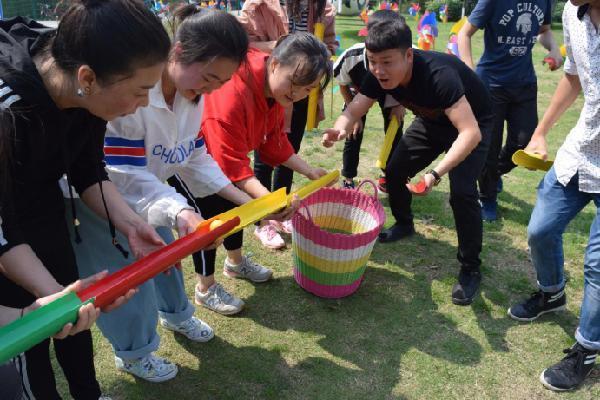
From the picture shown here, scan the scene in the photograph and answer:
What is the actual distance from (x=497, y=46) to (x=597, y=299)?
2317 millimetres

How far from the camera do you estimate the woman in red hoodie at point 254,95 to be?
7.47 feet

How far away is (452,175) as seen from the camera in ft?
9.65

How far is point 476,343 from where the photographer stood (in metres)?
2.72

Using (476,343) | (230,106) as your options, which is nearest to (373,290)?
(476,343)

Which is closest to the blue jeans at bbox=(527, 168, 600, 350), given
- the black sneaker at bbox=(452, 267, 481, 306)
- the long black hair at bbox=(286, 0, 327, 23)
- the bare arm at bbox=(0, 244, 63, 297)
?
the black sneaker at bbox=(452, 267, 481, 306)

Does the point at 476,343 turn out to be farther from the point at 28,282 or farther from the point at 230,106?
the point at 28,282

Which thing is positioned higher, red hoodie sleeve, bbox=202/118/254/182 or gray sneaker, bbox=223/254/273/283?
red hoodie sleeve, bbox=202/118/254/182

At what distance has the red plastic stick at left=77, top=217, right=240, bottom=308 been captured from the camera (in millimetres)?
1401

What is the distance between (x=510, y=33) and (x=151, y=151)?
3055 millimetres

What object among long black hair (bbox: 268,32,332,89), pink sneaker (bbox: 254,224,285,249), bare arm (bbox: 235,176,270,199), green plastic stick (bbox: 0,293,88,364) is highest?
long black hair (bbox: 268,32,332,89)

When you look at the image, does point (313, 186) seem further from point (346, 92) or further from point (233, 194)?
point (346, 92)

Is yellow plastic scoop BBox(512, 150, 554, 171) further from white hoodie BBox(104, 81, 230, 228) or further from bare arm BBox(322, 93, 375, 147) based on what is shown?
white hoodie BBox(104, 81, 230, 228)

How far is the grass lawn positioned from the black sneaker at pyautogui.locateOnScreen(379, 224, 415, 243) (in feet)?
0.22

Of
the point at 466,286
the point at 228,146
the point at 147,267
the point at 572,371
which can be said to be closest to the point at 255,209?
the point at 228,146
